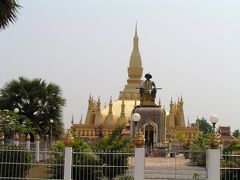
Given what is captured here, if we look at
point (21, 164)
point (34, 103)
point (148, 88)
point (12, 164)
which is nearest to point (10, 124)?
point (34, 103)

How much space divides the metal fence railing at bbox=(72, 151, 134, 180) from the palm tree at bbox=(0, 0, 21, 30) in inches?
172

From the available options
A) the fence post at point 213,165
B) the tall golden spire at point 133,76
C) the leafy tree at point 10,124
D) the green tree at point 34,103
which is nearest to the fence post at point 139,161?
the fence post at point 213,165

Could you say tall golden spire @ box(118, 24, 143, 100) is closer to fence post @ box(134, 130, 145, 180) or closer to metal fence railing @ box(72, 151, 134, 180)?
metal fence railing @ box(72, 151, 134, 180)

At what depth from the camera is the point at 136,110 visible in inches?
1198

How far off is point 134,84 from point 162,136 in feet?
62.8

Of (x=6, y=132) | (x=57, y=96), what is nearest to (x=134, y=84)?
(x=57, y=96)

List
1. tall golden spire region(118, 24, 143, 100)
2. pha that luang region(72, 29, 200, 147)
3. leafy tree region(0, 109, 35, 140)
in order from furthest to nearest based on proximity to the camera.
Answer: tall golden spire region(118, 24, 143, 100)
pha that luang region(72, 29, 200, 147)
leafy tree region(0, 109, 35, 140)

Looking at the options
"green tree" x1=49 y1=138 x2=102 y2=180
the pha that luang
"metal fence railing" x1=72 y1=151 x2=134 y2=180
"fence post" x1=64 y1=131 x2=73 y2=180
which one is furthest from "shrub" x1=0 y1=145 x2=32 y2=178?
the pha that luang

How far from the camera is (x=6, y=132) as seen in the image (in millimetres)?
22125

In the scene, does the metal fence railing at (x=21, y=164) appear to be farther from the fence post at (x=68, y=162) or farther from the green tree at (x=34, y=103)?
the green tree at (x=34, y=103)

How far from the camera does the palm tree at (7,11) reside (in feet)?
45.2

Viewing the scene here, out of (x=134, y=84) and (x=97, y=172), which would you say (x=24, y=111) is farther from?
(x=134, y=84)

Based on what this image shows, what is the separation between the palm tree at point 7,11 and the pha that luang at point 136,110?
56.0 feet

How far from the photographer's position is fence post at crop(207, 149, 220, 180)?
12.3 m
